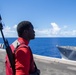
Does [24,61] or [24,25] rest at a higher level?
[24,25]

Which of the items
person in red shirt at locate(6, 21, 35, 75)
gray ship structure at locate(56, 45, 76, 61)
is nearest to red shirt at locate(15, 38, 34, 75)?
person in red shirt at locate(6, 21, 35, 75)

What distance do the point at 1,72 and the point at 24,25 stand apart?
31.7ft

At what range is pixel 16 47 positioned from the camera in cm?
341

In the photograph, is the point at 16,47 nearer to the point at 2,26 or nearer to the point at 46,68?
the point at 2,26

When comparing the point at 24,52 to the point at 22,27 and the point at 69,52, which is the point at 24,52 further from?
the point at 69,52

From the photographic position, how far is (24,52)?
327 centimetres

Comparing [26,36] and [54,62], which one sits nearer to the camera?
[26,36]

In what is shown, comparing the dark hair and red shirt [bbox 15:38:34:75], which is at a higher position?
the dark hair

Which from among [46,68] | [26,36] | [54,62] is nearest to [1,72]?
[46,68]

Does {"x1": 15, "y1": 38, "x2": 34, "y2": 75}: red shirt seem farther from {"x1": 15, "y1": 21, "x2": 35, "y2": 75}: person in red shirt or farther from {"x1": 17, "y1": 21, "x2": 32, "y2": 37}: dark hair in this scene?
{"x1": 17, "y1": 21, "x2": 32, "y2": 37}: dark hair

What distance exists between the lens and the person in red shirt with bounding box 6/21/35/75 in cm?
326

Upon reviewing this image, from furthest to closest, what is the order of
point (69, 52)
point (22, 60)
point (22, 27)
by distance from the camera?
point (69, 52) < point (22, 27) < point (22, 60)

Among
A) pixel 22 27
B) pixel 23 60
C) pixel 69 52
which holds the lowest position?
pixel 69 52

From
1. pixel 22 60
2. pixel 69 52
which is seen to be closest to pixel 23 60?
pixel 22 60
